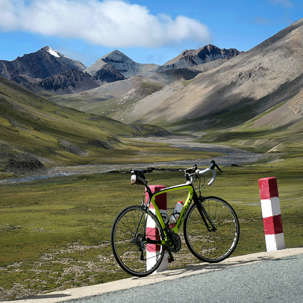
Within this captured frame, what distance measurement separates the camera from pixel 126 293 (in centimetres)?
698

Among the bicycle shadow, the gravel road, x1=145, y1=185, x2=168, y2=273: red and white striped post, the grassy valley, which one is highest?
the grassy valley

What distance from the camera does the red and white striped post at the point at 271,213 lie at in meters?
9.95

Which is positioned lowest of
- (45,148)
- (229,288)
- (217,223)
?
(229,288)

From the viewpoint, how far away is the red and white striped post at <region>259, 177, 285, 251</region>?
9945 millimetres

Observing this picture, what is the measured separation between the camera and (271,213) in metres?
9.94

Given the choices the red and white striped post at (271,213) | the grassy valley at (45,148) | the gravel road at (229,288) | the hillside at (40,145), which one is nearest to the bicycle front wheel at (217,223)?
the red and white striped post at (271,213)

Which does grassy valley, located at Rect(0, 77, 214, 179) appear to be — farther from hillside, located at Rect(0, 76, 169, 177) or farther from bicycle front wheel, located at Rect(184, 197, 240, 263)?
bicycle front wheel, located at Rect(184, 197, 240, 263)

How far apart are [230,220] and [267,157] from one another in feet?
301

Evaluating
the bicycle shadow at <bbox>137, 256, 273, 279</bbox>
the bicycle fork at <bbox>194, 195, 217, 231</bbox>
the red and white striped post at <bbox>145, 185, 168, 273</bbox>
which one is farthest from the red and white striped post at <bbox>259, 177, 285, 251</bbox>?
the red and white striped post at <bbox>145, 185, 168, 273</bbox>

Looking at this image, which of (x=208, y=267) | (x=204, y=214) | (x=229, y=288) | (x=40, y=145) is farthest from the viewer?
(x=40, y=145)

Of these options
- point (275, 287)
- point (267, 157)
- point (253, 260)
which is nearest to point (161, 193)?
point (253, 260)

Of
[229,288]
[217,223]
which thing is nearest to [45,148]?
[217,223]

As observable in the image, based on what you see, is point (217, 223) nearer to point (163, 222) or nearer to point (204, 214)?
point (204, 214)

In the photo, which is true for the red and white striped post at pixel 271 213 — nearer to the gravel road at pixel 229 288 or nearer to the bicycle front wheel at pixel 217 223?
the bicycle front wheel at pixel 217 223
